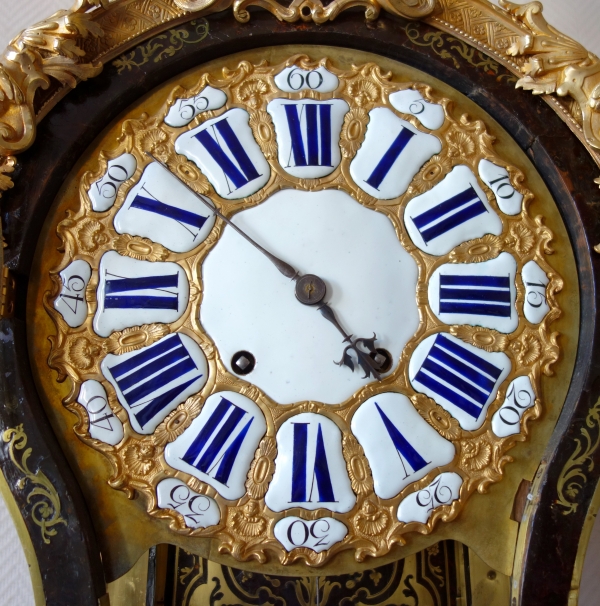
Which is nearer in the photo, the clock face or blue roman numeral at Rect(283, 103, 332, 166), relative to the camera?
the clock face

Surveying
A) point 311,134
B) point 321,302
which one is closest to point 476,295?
point 321,302

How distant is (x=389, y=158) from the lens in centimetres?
110

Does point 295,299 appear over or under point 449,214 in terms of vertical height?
under

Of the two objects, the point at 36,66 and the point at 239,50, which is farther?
the point at 239,50

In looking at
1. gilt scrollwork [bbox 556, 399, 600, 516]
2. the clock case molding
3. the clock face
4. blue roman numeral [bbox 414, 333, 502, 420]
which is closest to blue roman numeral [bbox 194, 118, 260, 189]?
the clock face

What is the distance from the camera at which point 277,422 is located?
1006 millimetres

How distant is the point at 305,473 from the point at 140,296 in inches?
13.5

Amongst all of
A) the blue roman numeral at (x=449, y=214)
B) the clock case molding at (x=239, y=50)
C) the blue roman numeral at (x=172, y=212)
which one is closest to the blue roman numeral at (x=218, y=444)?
the clock case molding at (x=239, y=50)

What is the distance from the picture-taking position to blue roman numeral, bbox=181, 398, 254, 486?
99cm

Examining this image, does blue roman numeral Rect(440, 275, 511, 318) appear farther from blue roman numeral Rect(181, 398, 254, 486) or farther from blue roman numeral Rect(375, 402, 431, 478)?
blue roman numeral Rect(181, 398, 254, 486)

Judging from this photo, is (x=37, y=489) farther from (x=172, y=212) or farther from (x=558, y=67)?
(x=558, y=67)

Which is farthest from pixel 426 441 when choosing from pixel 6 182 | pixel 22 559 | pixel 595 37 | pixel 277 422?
pixel 595 37

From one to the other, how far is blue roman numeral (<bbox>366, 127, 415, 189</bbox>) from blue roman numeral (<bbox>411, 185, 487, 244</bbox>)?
80 millimetres

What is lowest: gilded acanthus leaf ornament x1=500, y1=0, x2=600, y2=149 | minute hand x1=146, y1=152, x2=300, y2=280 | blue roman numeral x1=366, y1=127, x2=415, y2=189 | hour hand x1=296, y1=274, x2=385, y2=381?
hour hand x1=296, y1=274, x2=385, y2=381
